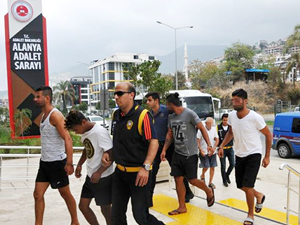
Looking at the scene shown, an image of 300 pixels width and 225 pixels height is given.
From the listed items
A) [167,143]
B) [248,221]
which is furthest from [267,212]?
[167,143]

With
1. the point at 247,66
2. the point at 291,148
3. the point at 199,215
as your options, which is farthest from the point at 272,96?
the point at 199,215

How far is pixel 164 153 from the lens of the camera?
5.19 m

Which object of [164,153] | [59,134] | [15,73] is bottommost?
[164,153]

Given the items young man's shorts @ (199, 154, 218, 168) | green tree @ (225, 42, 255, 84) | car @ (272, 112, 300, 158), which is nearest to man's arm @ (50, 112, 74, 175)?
young man's shorts @ (199, 154, 218, 168)

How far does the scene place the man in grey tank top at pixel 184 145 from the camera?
16.3 feet

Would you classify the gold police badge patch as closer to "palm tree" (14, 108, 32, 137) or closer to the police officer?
the police officer

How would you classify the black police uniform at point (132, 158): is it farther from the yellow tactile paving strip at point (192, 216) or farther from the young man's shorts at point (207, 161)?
the young man's shorts at point (207, 161)

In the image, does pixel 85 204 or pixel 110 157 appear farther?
pixel 85 204

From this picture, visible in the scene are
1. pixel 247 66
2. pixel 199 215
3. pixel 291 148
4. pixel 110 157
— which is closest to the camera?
pixel 110 157

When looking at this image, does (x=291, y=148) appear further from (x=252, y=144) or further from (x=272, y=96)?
(x=272, y=96)

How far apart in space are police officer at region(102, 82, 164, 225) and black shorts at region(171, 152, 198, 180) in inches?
64.7

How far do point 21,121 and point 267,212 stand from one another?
496 inches

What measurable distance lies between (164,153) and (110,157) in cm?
166

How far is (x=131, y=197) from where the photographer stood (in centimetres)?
340
